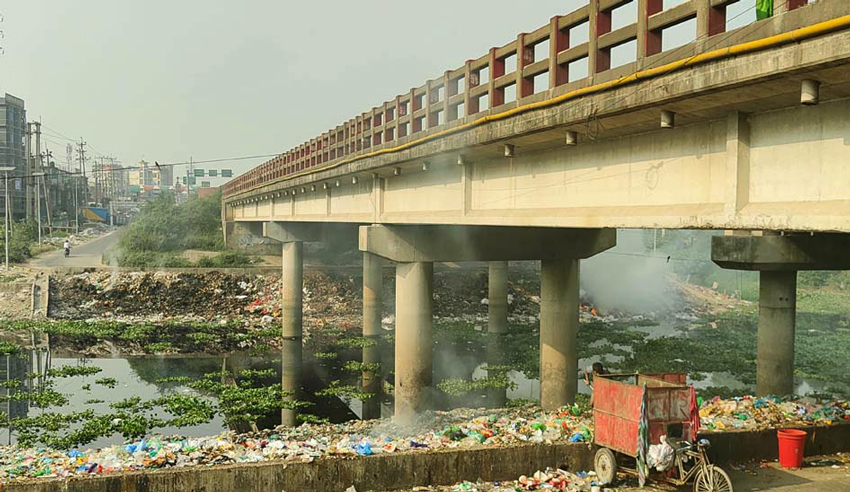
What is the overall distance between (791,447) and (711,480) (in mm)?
3120

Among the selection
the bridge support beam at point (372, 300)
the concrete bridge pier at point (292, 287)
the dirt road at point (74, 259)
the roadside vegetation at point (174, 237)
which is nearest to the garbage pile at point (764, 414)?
the concrete bridge pier at point (292, 287)

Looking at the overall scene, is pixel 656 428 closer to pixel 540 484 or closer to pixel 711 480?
pixel 711 480

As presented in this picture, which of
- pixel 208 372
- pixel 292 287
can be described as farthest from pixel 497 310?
pixel 208 372

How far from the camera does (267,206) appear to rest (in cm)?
3847

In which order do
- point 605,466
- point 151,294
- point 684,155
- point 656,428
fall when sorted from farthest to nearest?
point 151,294, point 605,466, point 656,428, point 684,155

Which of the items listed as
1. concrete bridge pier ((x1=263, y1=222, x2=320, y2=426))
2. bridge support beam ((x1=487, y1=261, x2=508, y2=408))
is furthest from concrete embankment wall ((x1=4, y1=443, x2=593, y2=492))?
bridge support beam ((x1=487, y1=261, x2=508, y2=408))

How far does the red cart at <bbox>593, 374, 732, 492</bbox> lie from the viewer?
10.1m

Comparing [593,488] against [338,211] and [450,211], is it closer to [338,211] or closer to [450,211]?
[450,211]

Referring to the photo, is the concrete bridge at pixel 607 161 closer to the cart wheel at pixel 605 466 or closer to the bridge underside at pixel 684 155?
the bridge underside at pixel 684 155

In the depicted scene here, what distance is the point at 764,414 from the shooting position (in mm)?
14047

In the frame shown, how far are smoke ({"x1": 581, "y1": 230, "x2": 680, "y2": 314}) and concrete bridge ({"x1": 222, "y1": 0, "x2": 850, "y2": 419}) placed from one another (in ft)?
81.2

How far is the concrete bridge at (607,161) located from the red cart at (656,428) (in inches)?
99.8

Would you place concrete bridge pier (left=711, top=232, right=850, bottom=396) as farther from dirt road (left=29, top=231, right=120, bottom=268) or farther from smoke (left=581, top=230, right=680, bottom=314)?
dirt road (left=29, top=231, right=120, bottom=268)

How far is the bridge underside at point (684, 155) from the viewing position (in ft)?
22.5
